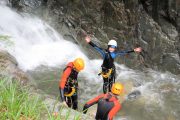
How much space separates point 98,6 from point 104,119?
638cm

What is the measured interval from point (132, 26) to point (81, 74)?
7.80 feet

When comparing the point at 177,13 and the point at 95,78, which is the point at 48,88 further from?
the point at 177,13

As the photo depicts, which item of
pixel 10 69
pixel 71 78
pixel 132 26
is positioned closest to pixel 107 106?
pixel 71 78

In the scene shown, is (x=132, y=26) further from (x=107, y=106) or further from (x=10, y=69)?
(x=107, y=106)

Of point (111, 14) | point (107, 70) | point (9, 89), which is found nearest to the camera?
point (9, 89)

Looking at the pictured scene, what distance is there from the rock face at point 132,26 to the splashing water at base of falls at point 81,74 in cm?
42

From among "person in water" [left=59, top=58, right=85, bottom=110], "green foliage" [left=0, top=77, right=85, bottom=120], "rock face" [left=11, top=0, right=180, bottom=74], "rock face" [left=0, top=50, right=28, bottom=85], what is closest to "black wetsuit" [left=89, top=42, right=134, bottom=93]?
"person in water" [left=59, top=58, right=85, bottom=110]

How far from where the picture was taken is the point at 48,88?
9758 mm

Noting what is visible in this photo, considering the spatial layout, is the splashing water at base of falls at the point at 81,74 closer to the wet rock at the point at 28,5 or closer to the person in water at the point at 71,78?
the wet rock at the point at 28,5

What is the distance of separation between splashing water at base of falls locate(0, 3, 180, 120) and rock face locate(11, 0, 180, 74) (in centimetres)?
42

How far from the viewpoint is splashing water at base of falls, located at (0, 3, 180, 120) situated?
32.5ft

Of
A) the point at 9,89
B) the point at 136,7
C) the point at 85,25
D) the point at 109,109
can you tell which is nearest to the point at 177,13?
the point at 136,7

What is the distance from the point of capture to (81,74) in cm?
1185

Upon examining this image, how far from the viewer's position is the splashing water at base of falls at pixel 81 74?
32.5 ft
